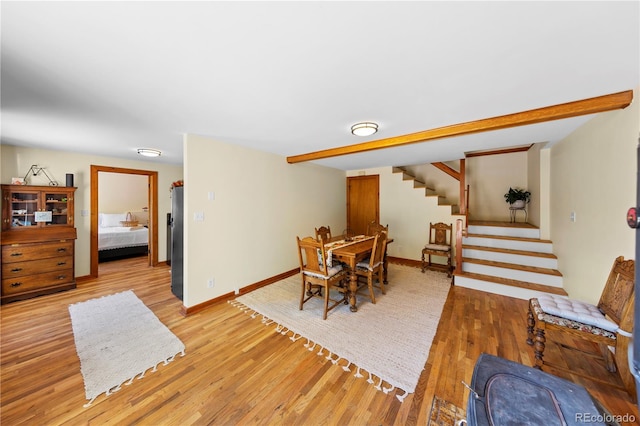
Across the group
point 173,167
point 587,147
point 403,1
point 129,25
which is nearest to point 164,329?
point 129,25

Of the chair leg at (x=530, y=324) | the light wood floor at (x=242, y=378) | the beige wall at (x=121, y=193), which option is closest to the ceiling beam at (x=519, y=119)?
the chair leg at (x=530, y=324)

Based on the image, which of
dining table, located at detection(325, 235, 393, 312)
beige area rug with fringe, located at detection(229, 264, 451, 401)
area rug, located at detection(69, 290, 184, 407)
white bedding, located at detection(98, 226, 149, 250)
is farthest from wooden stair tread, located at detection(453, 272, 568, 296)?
white bedding, located at detection(98, 226, 149, 250)

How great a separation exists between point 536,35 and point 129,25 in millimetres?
2107

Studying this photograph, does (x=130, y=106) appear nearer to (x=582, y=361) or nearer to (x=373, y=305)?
(x=373, y=305)

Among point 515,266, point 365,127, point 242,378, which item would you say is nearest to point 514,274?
point 515,266

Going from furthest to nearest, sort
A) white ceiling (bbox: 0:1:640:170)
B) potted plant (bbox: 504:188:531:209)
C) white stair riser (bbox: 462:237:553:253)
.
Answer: potted plant (bbox: 504:188:531:209), white stair riser (bbox: 462:237:553:253), white ceiling (bbox: 0:1:640:170)

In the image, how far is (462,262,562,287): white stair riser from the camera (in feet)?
10.2

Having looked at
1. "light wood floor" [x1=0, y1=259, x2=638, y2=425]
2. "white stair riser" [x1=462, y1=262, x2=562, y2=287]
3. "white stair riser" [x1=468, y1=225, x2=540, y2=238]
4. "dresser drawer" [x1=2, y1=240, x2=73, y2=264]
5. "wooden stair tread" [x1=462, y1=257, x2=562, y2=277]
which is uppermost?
"white stair riser" [x1=468, y1=225, x2=540, y2=238]

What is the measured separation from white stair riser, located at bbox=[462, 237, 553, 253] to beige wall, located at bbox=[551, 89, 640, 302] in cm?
42

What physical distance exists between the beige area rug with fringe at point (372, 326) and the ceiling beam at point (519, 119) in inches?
86.4

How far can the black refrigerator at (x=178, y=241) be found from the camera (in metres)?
3.11

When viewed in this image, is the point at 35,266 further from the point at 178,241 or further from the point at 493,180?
the point at 493,180

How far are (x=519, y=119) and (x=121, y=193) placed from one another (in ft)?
30.0

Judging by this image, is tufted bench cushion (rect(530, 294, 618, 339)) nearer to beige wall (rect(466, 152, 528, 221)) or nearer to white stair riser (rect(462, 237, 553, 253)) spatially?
white stair riser (rect(462, 237, 553, 253))
